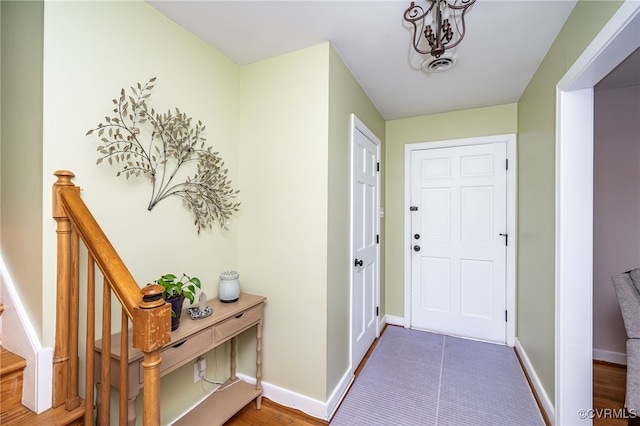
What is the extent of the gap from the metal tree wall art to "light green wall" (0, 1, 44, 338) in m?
0.23

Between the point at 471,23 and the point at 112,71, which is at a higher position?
the point at 471,23

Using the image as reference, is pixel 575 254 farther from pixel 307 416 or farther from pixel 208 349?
pixel 208 349

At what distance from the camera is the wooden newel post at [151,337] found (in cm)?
81

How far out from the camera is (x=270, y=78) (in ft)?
6.29

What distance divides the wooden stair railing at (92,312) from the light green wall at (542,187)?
2.12 meters

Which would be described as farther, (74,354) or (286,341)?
(286,341)

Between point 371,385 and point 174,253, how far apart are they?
1.73 metres

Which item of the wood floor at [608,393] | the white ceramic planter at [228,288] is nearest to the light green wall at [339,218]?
the white ceramic planter at [228,288]

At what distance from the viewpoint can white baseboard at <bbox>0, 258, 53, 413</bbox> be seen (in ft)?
3.46

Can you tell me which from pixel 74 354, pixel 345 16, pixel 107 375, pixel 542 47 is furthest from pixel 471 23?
pixel 74 354

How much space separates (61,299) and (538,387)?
286 centimetres

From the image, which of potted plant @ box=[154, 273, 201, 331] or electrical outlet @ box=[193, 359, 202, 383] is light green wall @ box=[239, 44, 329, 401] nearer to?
electrical outlet @ box=[193, 359, 202, 383]

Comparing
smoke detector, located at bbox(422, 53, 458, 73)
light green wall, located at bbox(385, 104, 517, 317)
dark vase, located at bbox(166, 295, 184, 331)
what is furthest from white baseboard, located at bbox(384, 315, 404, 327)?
smoke detector, located at bbox(422, 53, 458, 73)

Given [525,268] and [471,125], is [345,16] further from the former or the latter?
[525,268]
